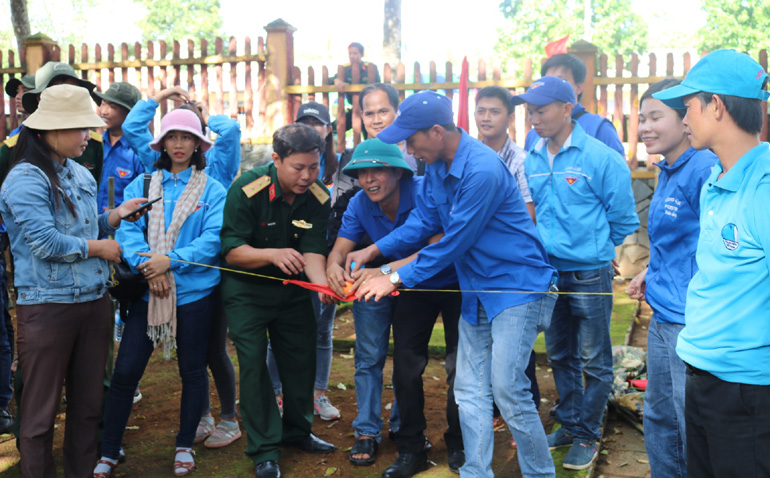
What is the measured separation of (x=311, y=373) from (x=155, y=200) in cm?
148

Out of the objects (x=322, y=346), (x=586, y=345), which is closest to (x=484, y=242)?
(x=586, y=345)

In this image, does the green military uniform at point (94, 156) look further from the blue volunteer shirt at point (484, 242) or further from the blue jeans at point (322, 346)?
the blue volunteer shirt at point (484, 242)

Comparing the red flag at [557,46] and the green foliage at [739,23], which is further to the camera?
the green foliage at [739,23]

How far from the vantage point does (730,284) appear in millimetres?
2484

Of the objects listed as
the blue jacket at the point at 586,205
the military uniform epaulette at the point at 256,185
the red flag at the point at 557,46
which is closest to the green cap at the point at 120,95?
the military uniform epaulette at the point at 256,185

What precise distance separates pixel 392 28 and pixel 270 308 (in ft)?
51.6

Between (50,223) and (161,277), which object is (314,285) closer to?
(161,277)

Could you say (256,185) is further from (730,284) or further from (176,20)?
(176,20)

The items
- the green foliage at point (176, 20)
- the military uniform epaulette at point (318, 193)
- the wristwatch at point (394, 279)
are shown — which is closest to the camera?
the wristwatch at point (394, 279)

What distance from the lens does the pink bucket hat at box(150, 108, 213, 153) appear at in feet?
14.6

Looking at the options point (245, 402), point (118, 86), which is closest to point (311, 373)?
point (245, 402)

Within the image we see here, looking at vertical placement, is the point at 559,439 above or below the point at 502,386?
below

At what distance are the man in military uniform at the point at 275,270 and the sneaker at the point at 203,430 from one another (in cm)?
62

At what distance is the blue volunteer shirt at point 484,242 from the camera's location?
12.0 feet
